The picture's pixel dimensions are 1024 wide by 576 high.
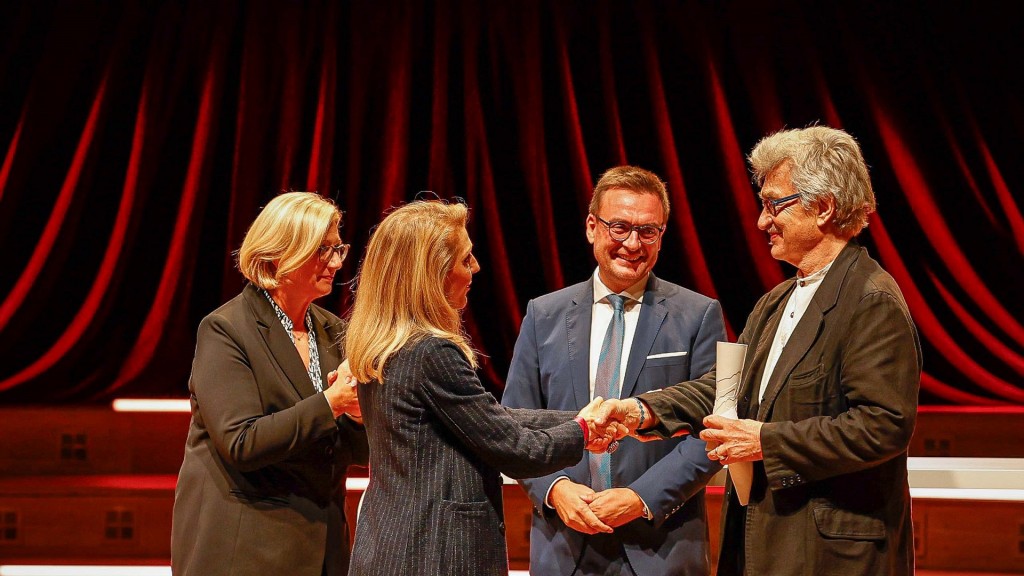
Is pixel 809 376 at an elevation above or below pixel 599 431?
above

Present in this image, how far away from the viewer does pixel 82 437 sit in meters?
4.32

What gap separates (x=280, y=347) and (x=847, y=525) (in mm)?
1332

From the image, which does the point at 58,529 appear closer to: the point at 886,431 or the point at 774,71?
the point at 886,431

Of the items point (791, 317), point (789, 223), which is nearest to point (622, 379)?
point (791, 317)

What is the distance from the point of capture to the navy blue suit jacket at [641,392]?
8.23 feet

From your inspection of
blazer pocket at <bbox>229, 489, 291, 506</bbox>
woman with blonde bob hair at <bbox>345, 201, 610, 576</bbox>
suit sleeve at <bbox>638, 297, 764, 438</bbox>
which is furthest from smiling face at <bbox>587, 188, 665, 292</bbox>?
blazer pocket at <bbox>229, 489, 291, 506</bbox>

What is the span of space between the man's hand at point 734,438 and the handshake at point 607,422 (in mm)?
254

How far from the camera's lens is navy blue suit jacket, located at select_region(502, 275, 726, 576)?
2.51 metres

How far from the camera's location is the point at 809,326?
2.20 m

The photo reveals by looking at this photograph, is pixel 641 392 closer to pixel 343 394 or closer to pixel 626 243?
pixel 626 243

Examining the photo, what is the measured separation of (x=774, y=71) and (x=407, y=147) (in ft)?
5.53

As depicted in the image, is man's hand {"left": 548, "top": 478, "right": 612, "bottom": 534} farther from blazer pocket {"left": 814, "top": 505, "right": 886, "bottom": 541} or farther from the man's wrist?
blazer pocket {"left": 814, "top": 505, "right": 886, "bottom": 541}

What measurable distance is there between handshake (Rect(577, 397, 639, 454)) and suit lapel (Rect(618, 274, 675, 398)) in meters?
0.11

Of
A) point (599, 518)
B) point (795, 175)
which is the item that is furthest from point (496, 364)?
point (795, 175)
